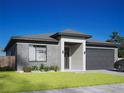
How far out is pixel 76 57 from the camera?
59.4ft

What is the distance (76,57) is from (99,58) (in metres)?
3.23

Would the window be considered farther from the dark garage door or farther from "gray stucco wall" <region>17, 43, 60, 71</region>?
the dark garage door

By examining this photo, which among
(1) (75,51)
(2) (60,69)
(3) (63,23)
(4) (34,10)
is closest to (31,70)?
(2) (60,69)

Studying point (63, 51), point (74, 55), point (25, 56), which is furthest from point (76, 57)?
point (25, 56)

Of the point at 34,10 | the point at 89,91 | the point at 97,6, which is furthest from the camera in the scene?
the point at 34,10

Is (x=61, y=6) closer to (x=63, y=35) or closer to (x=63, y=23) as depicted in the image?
(x=63, y=35)

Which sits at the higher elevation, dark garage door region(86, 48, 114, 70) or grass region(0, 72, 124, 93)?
dark garage door region(86, 48, 114, 70)

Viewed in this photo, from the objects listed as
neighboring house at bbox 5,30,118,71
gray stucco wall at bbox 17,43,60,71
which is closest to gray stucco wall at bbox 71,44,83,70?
neighboring house at bbox 5,30,118,71

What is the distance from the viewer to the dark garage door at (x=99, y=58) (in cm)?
1817

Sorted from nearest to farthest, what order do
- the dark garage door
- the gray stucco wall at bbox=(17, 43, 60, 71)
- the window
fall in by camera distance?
the gray stucco wall at bbox=(17, 43, 60, 71)
the window
the dark garage door

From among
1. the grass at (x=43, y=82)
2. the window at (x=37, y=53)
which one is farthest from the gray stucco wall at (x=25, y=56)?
the grass at (x=43, y=82)

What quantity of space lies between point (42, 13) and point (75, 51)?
724 centimetres

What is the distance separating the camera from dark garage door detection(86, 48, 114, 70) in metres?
18.2

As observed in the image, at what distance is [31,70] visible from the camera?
14602mm
